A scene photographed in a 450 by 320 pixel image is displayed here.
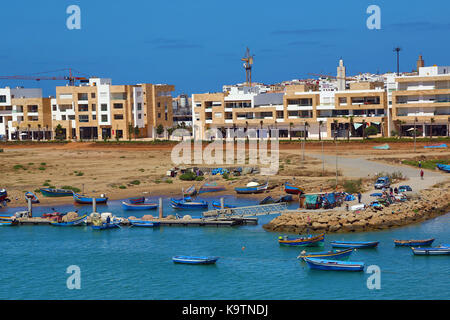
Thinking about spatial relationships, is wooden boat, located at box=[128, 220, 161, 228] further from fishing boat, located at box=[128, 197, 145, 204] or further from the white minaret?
the white minaret

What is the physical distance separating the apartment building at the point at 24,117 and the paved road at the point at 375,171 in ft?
206

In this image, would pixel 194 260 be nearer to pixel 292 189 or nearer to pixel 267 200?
pixel 267 200

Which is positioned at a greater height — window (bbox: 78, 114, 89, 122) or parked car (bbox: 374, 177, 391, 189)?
window (bbox: 78, 114, 89, 122)

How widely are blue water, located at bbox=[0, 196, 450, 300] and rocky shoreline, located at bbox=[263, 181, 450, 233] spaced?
1079 millimetres

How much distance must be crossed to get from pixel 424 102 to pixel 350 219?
57127 mm

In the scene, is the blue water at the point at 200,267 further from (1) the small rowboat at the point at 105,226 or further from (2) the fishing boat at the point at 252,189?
(2) the fishing boat at the point at 252,189

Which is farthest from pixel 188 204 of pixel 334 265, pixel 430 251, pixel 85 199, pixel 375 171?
pixel 430 251

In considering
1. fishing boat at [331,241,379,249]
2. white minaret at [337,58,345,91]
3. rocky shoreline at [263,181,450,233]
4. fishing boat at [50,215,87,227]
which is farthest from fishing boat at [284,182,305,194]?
white minaret at [337,58,345,91]

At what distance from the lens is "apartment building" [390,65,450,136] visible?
98.7 meters

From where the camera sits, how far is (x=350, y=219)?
48.0 m

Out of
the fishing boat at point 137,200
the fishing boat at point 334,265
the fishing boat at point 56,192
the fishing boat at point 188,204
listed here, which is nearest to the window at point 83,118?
the fishing boat at point 56,192

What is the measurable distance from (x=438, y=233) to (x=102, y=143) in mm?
74833

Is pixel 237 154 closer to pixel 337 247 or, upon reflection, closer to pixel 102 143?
pixel 102 143

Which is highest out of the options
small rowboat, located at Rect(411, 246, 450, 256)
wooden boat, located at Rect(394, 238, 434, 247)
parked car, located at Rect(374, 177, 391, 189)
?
parked car, located at Rect(374, 177, 391, 189)
